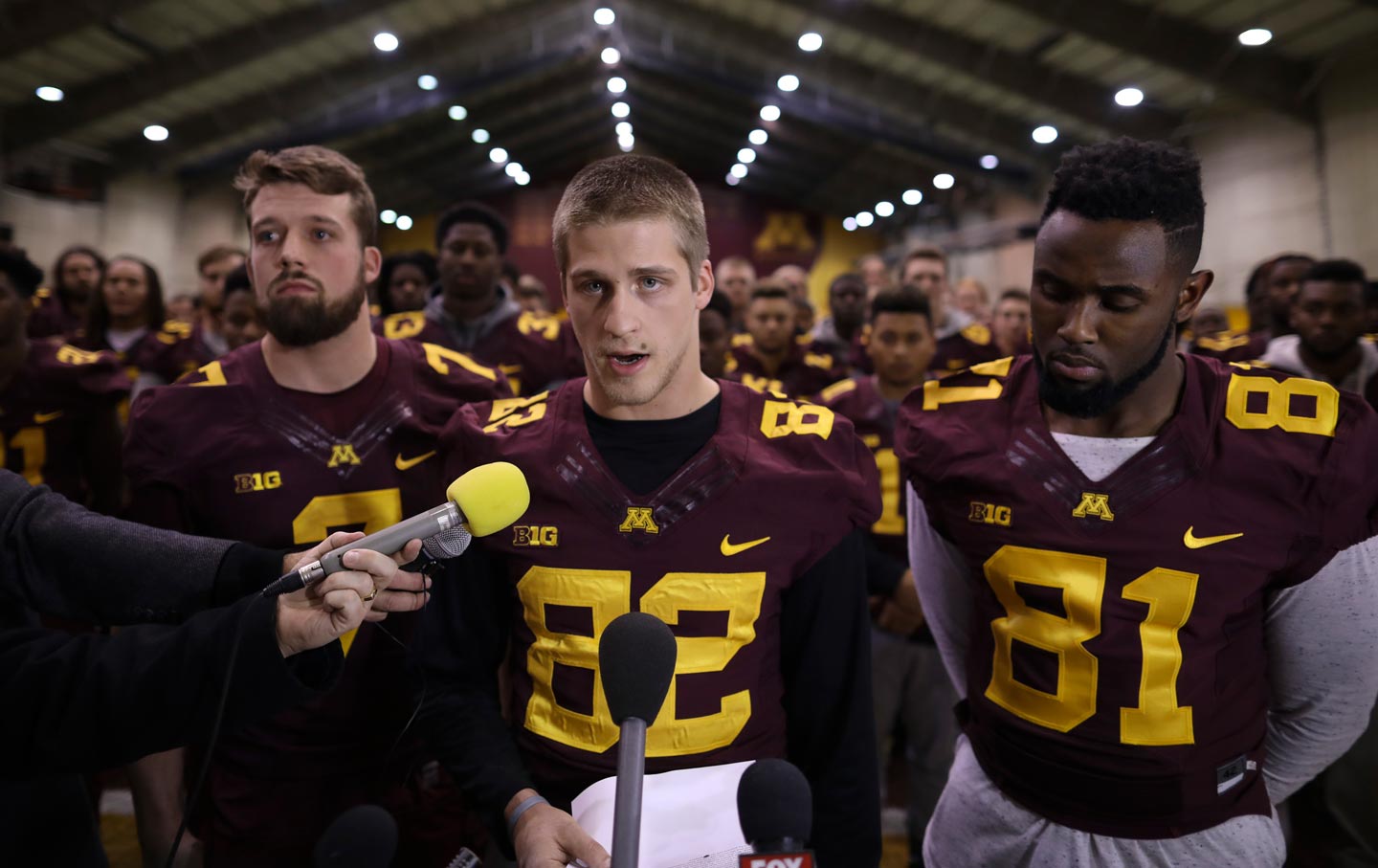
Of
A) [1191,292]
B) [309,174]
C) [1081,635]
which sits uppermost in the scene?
[309,174]

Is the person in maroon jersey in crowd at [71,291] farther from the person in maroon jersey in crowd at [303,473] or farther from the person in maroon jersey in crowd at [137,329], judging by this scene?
the person in maroon jersey in crowd at [303,473]

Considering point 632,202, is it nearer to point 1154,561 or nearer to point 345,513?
point 345,513

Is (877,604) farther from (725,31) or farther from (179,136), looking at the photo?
(179,136)

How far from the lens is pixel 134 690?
1.22m

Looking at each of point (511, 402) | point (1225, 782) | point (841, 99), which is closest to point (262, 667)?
point (511, 402)

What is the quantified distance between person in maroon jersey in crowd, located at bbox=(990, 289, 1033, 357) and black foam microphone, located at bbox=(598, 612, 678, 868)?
6.24 metres

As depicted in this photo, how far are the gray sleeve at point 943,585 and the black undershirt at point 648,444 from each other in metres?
0.64

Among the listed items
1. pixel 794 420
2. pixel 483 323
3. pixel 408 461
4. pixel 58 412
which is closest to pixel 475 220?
pixel 483 323

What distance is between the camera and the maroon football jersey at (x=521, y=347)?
448 centimetres

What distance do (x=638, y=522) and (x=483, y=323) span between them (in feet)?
10.3

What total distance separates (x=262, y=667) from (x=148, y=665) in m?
0.16

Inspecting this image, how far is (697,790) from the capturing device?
5.18 feet

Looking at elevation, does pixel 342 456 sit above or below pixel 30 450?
below

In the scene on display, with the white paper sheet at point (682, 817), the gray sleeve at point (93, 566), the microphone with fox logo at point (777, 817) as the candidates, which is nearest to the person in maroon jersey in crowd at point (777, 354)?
the white paper sheet at point (682, 817)
